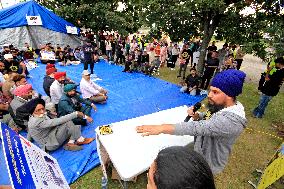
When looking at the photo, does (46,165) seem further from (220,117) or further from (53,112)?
(53,112)

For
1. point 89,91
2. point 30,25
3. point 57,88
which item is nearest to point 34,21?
point 30,25

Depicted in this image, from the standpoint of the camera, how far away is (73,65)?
14023mm

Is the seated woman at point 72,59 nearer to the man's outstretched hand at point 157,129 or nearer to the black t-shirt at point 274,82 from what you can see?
the black t-shirt at point 274,82

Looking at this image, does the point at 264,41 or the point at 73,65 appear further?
the point at 73,65

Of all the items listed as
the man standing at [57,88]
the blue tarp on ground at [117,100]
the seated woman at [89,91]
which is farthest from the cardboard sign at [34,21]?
the man standing at [57,88]

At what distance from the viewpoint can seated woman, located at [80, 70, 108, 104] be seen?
294 inches

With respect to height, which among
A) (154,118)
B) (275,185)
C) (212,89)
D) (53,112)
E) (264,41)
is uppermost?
(264,41)

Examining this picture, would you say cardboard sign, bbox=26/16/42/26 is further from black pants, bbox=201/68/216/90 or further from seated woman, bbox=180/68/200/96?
black pants, bbox=201/68/216/90

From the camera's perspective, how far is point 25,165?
1379 millimetres

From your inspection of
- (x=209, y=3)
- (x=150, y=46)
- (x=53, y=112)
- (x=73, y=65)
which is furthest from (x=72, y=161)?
(x=150, y=46)

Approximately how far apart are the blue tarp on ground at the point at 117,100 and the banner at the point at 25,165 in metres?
2.89

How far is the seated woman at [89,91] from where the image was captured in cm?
746

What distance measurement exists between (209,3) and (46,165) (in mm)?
7160

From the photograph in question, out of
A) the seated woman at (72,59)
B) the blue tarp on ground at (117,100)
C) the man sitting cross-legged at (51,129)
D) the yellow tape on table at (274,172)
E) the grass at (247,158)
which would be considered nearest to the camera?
the yellow tape on table at (274,172)
